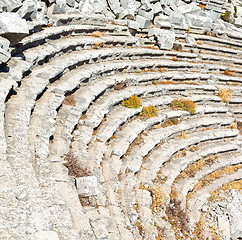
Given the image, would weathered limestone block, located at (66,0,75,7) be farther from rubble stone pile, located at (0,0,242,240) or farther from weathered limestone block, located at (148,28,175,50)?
weathered limestone block, located at (148,28,175,50)

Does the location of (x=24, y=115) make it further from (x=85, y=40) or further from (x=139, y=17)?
(x=139, y=17)

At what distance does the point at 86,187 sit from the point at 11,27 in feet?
15.4

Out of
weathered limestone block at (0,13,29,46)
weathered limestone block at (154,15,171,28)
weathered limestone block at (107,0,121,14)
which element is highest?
weathered limestone block at (107,0,121,14)

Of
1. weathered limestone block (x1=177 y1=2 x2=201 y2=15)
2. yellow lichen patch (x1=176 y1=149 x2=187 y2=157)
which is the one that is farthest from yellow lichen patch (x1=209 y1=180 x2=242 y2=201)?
weathered limestone block (x1=177 y1=2 x2=201 y2=15)

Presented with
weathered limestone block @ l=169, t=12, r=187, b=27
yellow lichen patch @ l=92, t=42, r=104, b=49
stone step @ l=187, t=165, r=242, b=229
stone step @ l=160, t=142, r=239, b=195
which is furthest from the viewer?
weathered limestone block @ l=169, t=12, r=187, b=27

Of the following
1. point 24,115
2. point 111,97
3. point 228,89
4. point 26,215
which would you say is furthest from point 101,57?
point 26,215

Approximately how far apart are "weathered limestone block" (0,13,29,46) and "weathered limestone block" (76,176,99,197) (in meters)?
4.35

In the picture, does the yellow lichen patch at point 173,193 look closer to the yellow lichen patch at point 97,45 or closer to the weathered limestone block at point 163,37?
the yellow lichen patch at point 97,45

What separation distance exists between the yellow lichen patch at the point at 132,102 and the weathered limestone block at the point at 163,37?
533cm

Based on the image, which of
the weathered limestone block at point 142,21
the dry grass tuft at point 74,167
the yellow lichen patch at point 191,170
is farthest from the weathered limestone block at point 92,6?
the dry grass tuft at point 74,167

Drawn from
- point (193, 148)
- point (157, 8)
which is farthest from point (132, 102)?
point (157, 8)

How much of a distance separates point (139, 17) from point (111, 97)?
7040 mm

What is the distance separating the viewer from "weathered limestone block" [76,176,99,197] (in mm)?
6523

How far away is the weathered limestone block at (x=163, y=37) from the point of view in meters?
16.4
